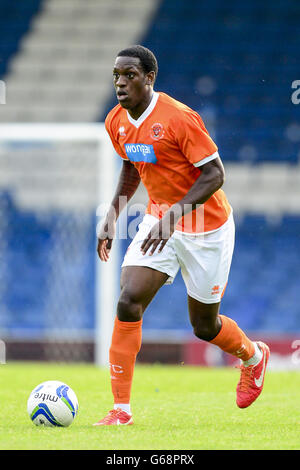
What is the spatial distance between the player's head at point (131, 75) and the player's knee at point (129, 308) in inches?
41.3

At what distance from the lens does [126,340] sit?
4684 millimetres

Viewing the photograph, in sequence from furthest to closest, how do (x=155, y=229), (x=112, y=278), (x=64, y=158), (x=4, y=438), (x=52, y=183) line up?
(x=52, y=183), (x=64, y=158), (x=112, y=278), (x=155, y=229), (x=4, y=438)

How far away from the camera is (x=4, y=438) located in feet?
13.7

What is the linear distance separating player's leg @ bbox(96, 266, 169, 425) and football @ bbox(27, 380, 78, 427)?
185 mm

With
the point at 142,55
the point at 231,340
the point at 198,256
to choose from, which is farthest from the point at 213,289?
the point at 142,55

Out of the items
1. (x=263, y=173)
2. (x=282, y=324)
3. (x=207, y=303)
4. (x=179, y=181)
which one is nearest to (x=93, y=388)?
(x=207, y=303)

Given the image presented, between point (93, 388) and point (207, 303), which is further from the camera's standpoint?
point (93, 388)

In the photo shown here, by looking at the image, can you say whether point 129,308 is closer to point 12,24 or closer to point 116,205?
point 116,205

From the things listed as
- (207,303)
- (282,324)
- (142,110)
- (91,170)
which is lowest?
(282,324)

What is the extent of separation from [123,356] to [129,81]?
1.50 metres

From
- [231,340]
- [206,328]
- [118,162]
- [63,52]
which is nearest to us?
[206,328]

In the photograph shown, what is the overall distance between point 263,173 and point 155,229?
826 centimetres

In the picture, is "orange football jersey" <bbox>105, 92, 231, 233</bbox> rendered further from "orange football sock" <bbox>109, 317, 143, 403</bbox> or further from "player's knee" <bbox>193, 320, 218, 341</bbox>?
"orange football sock" <bbox>109, 317, 143, 403</bbox>

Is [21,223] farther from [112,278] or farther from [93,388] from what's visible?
[93,388]
